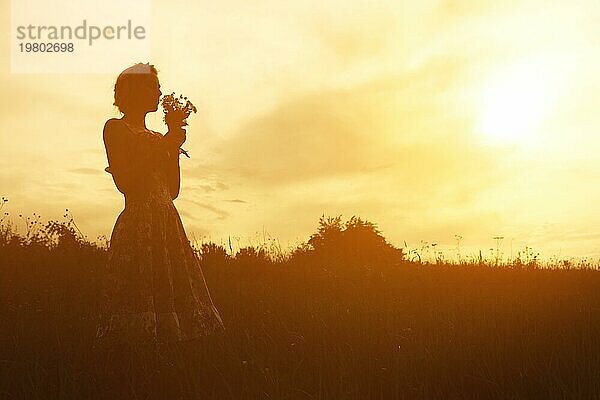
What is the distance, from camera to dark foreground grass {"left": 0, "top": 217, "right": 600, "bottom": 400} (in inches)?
183

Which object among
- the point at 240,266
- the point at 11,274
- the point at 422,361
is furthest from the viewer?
the point at 240,266

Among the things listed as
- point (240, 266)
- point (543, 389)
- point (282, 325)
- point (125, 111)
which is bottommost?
point (543, 389)

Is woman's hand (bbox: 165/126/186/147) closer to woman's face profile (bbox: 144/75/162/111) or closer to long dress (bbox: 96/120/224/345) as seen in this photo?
long dress (bbox: 96/120/224/345)

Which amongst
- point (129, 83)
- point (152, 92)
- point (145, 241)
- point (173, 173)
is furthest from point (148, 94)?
point (145, 241)

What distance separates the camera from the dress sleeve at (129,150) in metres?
5.93

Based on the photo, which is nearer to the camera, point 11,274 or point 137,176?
point 137,176

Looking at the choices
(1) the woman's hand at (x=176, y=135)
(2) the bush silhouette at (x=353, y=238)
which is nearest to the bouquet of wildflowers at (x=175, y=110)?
(1) the woman's hand at (x=176, y=135)

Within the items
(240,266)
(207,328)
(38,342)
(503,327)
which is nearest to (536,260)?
(240,266)

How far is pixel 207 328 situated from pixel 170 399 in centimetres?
171

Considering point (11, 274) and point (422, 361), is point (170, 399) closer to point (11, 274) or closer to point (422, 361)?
point (422, 361)

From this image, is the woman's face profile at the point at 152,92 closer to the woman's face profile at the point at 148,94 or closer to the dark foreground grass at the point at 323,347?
the woman's face profile at the point at 148,94

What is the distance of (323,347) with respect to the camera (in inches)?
224

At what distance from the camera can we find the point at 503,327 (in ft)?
21.8

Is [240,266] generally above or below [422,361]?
above
